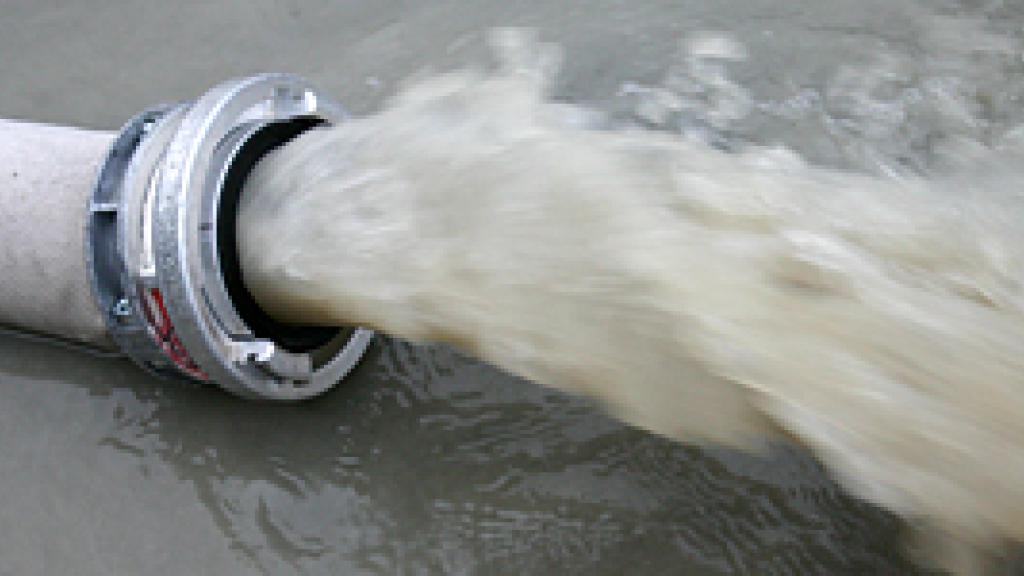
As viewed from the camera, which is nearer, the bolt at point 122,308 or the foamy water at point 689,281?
the foamy water at point 689,281

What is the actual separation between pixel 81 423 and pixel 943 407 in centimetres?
157

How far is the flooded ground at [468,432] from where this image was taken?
1.71m

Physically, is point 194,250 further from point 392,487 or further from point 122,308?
point 392,487

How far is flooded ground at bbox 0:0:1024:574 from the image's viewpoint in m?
1.71

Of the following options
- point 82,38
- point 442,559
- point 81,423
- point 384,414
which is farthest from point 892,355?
point 82,38

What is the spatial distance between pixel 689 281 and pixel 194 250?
851 millimetres

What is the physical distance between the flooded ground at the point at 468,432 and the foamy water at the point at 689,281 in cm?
21

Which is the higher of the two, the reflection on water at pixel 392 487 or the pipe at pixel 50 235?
the pipe at pixel 50 235

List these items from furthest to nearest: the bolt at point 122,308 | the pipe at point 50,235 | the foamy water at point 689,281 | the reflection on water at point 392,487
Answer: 1. the pipe at point 50,235
2. the bolt at point 122,308
3. the reflection on water at point 392,487
4. the foamy water at point 689,281

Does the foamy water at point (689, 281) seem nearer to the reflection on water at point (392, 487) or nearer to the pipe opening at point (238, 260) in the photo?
the pipe opening at point (238, 260)

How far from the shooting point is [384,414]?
1985 millimetres

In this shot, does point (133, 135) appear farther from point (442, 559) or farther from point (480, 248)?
point (442, 559)

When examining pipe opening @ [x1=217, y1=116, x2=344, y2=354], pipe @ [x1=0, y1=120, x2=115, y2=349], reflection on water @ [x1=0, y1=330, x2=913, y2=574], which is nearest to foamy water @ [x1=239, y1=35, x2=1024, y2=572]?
pipe opening @ [x1=217, y1=116, x2=344, y2=354]

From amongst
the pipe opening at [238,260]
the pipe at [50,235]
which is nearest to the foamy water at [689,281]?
the pipe opening at [238,260]
